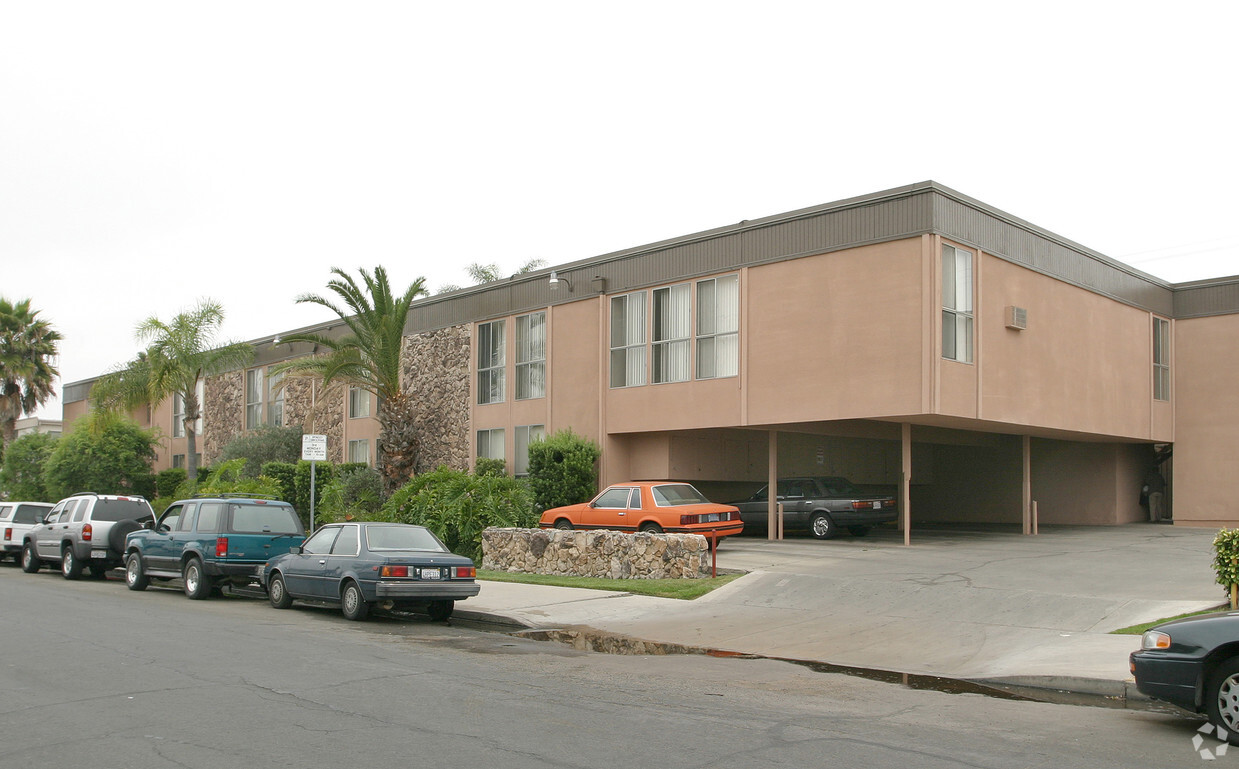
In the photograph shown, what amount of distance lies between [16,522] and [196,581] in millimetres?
11227

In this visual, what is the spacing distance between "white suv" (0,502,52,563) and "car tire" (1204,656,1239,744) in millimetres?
25561

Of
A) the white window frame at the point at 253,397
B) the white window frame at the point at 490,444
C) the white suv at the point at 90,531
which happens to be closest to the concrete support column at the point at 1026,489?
the white window frame at the point at 490,444

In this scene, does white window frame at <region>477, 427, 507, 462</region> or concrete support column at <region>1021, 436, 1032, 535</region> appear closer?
concrete support column at <region>1021, 436, 1032, 535</region>

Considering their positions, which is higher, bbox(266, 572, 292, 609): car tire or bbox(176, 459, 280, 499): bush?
bbox(176, 459, 280, 499): bush

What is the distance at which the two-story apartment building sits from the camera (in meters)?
22.3

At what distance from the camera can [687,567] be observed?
61.8 feet

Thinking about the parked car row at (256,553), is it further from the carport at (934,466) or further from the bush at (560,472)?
the carport at (934,466)

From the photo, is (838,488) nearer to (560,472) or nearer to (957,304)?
(957,304)

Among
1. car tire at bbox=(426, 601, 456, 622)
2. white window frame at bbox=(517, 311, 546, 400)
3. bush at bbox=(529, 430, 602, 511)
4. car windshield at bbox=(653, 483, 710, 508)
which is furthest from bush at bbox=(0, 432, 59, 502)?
car tire at bbox=(426, 601, 456, 622)

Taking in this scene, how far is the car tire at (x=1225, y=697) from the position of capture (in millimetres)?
7688

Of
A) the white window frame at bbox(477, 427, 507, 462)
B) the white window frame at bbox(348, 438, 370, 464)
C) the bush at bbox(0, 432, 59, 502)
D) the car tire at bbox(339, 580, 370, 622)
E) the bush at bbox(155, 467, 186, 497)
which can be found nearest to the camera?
the car tire at bbox(339, 580, 370, 622)

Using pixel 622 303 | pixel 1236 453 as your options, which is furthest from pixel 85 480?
pixel 1236 453

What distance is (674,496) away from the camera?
22.5 metres

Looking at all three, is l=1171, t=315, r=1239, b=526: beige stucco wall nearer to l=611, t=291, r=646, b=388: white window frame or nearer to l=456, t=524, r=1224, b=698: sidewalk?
l=456, t=524, r=1224, b=698: sidewalk
